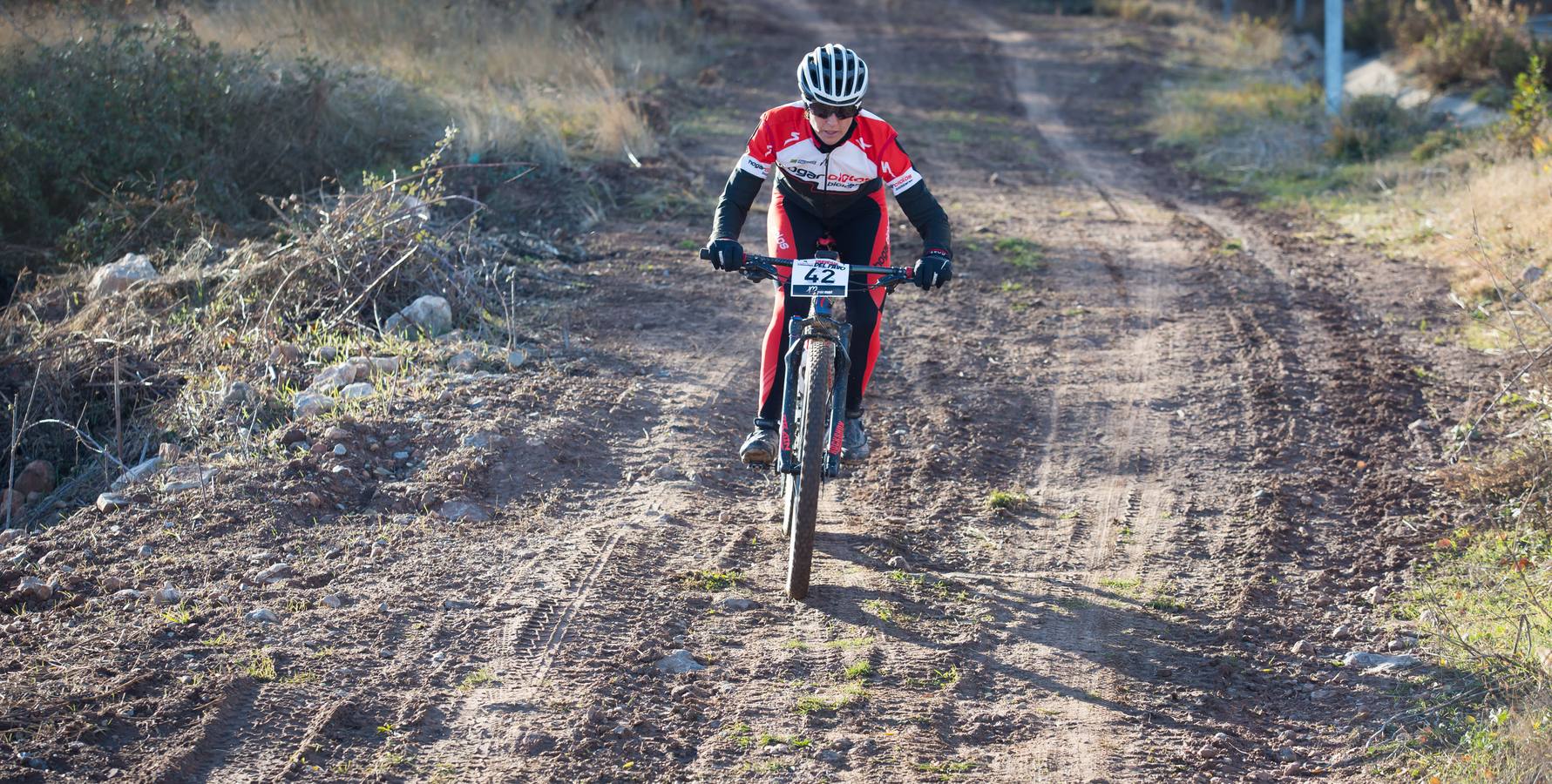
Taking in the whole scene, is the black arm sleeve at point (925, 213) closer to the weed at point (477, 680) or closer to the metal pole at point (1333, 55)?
the weed at point (477, 680)

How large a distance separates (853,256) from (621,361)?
7.76ft

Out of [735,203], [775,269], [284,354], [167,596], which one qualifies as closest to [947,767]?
[775,269]

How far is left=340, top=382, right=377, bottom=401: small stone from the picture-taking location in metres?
6.52

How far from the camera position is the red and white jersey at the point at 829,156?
206 inches

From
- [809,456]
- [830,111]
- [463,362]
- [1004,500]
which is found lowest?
[1004,500]

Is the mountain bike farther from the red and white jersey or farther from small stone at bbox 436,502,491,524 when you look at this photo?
small stone at bbox 436,502,491,524

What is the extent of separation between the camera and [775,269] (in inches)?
200

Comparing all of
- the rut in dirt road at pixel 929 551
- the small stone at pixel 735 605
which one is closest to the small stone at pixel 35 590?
the rut in dirt road at pixel 929 551

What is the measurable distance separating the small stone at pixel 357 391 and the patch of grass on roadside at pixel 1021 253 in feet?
17.2

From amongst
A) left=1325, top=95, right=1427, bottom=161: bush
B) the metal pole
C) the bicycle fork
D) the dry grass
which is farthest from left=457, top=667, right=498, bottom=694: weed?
the metal pole

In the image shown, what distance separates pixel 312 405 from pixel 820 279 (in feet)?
9.98

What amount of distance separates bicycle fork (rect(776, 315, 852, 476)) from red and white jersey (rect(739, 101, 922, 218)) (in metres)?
0.67

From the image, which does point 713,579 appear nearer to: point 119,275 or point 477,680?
point 477,680

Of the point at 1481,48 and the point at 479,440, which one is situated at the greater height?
the point at 1481,48
